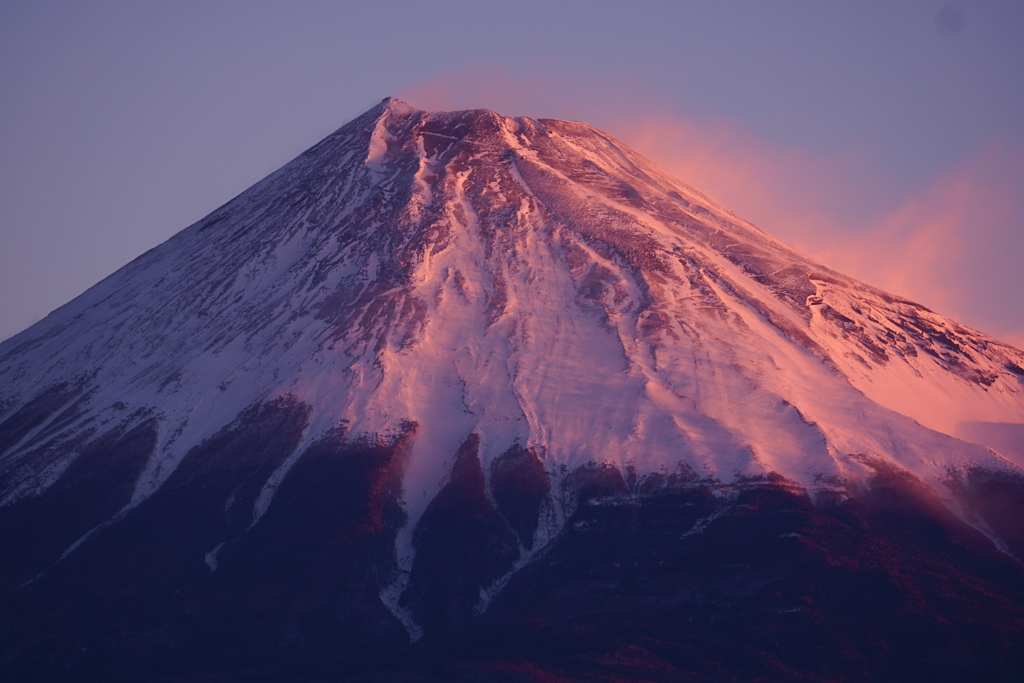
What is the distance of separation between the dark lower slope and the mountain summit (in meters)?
0.28

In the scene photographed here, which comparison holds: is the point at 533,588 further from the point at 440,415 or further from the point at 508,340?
the point at 508,340

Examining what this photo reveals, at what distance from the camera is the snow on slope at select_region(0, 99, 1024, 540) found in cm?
8550

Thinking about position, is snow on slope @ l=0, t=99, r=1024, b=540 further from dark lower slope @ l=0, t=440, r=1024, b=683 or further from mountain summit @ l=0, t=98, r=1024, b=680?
dark lower slope @ l=0, t=440, r=1024, b=683

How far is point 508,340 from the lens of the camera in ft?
321

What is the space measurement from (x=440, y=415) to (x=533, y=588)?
19720 mm

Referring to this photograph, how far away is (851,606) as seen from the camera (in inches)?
2682

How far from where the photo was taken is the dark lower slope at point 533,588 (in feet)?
215

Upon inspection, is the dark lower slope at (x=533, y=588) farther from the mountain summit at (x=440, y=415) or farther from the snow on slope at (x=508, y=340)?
the snow on slope at (x=508, y=340)

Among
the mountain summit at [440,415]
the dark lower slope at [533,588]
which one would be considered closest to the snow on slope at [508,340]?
the mountain summit at [440,415]

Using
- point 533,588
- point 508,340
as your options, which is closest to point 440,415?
point 508,340

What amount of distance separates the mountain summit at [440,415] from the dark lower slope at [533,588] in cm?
28

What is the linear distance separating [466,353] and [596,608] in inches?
1231

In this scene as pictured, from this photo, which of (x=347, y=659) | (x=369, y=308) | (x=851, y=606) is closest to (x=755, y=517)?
(x=851, y=606)

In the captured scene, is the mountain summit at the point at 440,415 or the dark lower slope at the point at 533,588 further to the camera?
the mountain summit at the point at 440,415
